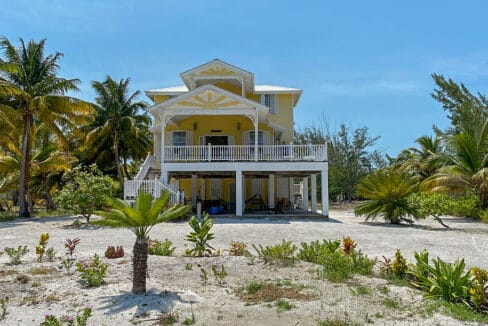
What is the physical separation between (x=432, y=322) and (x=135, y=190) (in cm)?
1611

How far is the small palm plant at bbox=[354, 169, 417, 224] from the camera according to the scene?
57.0 feet

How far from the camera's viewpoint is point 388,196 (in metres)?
17.6

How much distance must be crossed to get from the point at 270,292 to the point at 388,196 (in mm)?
12660

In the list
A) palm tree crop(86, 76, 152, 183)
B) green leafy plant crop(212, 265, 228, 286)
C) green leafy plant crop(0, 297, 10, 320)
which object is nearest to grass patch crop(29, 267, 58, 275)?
green leafy plant crop(0, 297, 10, 320)

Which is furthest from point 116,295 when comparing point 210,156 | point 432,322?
point 210,156

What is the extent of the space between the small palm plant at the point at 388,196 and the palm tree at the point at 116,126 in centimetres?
2155

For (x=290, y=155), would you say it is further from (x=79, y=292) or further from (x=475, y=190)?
(x=79, y=292)

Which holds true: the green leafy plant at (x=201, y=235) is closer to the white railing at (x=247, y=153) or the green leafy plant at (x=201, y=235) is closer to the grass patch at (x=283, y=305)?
the grass patch at (x=283, y=305)

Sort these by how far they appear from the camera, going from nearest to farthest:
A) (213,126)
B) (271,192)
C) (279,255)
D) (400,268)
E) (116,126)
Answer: (400,268), (279,255), (271,192), (213,126), (116,126)

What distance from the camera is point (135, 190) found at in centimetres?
1934

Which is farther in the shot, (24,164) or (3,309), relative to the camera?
(24,164)

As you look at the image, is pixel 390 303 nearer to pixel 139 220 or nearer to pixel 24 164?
pixel 139 220

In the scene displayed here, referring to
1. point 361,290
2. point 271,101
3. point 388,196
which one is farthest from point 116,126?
point 361,290

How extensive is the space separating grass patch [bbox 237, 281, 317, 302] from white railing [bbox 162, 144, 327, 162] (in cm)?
1412
